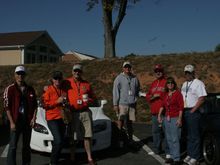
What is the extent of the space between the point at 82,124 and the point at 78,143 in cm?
70

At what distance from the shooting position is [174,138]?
738cm

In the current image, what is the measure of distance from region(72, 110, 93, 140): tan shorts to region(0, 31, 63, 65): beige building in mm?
36516

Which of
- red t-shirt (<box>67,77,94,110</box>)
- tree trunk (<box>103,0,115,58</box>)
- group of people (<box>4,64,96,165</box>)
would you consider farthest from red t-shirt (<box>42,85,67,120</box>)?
tree trunk (<box>103,0,115,58</box>)

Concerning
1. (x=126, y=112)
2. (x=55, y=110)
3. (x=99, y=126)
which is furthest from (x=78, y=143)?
(x=126, y=112)

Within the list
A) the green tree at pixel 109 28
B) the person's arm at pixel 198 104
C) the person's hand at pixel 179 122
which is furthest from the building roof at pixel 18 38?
the person's arm at pixel 198 104

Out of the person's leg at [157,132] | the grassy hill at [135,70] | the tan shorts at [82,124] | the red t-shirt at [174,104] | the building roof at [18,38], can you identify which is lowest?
the person's leg at [157,132]

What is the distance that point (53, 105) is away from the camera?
7.02m

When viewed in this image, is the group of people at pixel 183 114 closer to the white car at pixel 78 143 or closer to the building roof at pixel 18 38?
the white car at pixel 78 143

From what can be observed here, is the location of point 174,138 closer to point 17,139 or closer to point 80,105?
point 80,105

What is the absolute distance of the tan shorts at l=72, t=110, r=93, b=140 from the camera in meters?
7.25

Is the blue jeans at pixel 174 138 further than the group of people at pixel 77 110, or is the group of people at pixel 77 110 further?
the blue jeans at pixel 174 138

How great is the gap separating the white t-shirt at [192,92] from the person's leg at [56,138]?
221cm

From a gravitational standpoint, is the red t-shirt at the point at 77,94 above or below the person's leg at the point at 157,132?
above

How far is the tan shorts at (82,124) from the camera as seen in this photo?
725 cm
